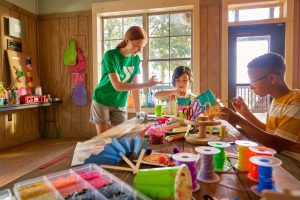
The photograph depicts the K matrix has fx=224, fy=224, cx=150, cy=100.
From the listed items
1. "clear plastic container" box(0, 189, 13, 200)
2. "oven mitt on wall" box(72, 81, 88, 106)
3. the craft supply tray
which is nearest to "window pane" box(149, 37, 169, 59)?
"oven mitt on wall" box(72, 81, 88, 106)

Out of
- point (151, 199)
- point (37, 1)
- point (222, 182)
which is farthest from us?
point (37, 1)

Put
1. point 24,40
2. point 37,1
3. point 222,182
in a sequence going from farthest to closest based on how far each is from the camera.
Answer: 1. point 37,1
2. point 24,40
3. point 222,182

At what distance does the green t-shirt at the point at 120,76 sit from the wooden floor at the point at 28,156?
2.24 ft

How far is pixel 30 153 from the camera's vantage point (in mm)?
3309

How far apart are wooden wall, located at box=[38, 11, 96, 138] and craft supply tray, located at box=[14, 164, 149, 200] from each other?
357 centimetres

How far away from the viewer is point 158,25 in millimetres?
3865

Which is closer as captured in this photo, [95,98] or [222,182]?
[222,182]

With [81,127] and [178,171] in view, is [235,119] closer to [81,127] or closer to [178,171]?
[178,171]

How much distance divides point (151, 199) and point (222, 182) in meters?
0.25

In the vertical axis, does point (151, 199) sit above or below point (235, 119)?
below

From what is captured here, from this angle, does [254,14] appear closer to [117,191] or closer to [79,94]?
[79,94]

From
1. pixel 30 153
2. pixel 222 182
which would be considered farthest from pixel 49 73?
pixel 222 182

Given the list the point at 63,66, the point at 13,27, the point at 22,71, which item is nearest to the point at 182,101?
the point at 63,66

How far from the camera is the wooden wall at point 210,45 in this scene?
3.52 m
